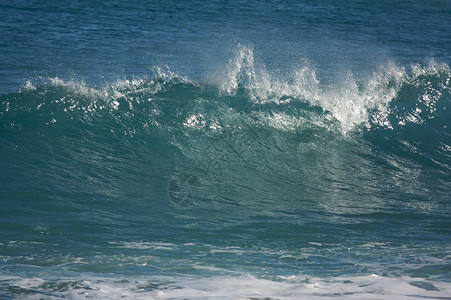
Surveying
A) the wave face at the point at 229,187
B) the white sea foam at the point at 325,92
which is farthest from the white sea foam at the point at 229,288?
the white sea foam at the point at 325,92

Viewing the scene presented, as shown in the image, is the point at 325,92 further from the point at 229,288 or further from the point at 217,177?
the point at 229,288

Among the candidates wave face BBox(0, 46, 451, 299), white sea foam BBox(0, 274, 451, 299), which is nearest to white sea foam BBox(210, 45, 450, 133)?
wave face BBox(0, 46, 451, 299)

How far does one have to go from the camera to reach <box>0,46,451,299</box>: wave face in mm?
4266

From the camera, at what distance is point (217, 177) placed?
7379 millimetres

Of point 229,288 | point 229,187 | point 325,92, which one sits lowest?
point 229,288

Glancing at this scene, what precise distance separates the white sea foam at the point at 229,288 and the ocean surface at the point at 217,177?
2cm

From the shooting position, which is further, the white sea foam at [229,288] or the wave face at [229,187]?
the wave face at [229,187]

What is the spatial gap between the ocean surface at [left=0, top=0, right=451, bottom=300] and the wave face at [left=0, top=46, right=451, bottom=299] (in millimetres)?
26

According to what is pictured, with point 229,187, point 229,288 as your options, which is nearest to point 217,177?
point 229,187

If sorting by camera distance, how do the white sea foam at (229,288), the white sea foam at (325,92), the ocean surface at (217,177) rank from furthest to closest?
the white sea foam at (325,92) < the ocean surface at (217,177) < the white sea foam at (229,288)

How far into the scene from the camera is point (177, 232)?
542 cm

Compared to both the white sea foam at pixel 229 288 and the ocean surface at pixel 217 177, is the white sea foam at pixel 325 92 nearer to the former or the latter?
the ocean surface at pixel 217 177

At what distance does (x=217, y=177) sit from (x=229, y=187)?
0.43m

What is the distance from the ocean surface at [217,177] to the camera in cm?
427
